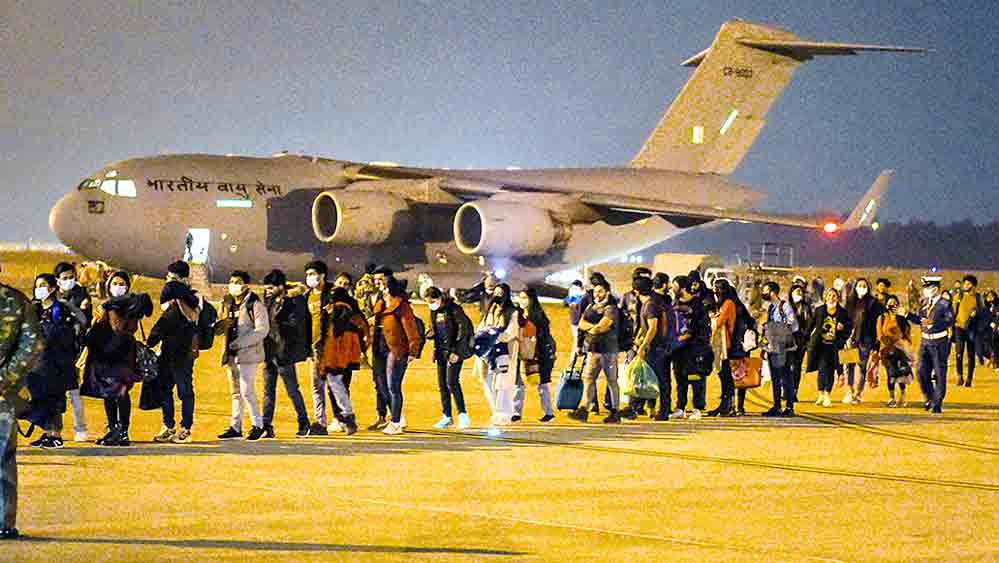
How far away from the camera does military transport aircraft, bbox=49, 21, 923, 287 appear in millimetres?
26938

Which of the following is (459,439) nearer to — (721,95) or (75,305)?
(75,305)

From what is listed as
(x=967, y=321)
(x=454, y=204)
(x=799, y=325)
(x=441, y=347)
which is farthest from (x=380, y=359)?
(x=454, y=204)

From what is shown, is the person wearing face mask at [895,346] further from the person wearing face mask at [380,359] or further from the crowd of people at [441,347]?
the person wearing face mask at [380,359]

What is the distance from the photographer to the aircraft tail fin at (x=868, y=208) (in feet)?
95.8

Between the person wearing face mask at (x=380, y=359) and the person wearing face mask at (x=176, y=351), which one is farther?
the person wearing face mask at (x=380, y=359)

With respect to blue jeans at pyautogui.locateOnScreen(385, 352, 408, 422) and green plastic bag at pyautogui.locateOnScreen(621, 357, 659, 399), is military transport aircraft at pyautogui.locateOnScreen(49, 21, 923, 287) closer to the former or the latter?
green plastic bag at pyautogui.locateOnScreen(621, 357, 659, 399)

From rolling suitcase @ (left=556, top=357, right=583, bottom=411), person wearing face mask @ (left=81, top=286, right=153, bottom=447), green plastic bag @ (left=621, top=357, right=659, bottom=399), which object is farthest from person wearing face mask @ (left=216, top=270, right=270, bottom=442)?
green plastic bag @ (left=621, top=357, right=659, bottom=399)

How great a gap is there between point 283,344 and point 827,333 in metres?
6.43

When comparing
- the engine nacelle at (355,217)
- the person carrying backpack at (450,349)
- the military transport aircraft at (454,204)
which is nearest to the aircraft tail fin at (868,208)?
the military transport aircraft at (454,204)

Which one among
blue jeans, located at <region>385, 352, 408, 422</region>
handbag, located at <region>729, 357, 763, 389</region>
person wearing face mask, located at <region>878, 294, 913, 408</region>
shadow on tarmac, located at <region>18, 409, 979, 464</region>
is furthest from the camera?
person wearing face mask, located at <region>878, 294, 913, 408</region>

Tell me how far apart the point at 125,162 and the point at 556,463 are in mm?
17152

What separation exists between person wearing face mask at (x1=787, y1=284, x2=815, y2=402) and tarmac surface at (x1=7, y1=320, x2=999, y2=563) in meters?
1.95

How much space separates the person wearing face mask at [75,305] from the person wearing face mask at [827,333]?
751 cm

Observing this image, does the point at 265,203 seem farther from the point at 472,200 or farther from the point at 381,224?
the point at 472,200
